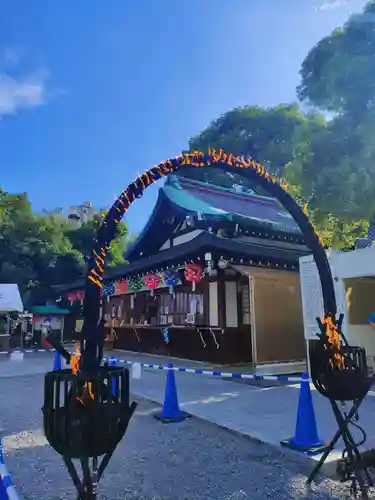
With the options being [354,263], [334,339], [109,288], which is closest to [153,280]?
[109,288]

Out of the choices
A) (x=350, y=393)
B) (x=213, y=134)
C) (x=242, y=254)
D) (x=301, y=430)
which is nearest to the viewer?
(x=350, y=393)

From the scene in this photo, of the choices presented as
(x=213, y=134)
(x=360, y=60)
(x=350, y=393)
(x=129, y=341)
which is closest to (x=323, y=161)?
(x=360, y=60)

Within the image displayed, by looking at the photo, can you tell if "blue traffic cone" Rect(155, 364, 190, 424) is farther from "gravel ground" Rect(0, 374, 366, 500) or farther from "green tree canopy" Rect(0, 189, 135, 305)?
"green tree canopy" Rect(0, 189, 135, 305)

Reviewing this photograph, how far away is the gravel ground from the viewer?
337cm

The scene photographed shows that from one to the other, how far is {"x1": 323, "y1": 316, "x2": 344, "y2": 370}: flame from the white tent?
1564cm

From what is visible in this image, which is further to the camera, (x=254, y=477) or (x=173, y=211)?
(x=173, y=211)

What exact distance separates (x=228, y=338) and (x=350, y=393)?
7390 mm

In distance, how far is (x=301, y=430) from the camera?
4.26 m

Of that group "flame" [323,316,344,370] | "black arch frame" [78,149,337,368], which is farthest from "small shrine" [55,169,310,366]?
"flame" [323,316,344,370]

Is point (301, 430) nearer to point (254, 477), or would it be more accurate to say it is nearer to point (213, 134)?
point (254, 477)

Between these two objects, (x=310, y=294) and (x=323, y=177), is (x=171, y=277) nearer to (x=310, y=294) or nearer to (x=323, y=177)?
(x=310, y=294)

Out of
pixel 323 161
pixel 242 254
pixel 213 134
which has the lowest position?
pixel 242 254

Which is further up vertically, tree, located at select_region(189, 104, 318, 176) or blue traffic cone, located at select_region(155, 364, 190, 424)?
tree, located at select_region(189, 104, 318, 176)

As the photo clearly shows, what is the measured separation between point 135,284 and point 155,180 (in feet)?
38.0
